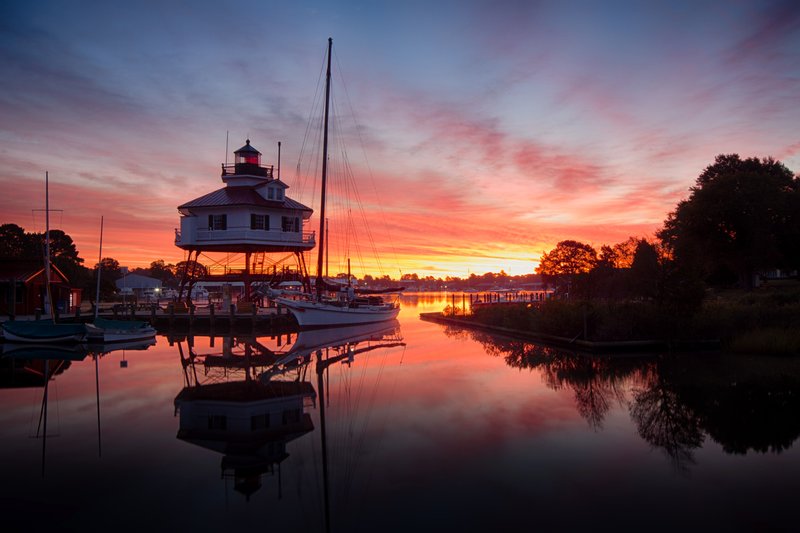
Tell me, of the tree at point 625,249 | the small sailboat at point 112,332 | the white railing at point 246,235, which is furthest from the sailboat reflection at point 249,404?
the tree at point 625,249

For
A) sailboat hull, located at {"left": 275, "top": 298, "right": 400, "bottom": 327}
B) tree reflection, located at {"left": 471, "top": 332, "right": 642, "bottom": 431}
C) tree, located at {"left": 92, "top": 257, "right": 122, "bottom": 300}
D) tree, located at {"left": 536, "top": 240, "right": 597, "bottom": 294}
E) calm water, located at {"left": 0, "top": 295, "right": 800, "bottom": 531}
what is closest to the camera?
calm water, located at {"left": 0, "top": 295, "right": 800, "bottom": 531}

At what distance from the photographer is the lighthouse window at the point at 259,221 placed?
4381cm

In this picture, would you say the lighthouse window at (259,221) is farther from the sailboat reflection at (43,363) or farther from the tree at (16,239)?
the tree at (16,239)

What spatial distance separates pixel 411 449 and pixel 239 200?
36.4m

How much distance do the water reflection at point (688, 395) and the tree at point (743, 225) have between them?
105ft

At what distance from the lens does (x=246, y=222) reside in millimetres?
43281

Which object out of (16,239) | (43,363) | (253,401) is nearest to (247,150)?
(43,363)

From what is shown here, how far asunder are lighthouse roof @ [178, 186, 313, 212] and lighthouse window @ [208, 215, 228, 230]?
3.73ft

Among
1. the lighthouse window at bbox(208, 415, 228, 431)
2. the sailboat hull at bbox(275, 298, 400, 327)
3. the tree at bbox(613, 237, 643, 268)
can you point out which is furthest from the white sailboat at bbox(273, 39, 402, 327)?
the tree at bbox(613, 237, 643, 268)

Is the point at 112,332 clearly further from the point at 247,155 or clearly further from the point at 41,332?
the point at 247,155

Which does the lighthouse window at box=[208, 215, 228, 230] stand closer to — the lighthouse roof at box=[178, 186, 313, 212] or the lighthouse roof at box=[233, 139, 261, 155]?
the lighthouse roof at box=[178, 186, 313, 212]

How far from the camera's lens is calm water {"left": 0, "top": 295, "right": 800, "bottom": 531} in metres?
7.85

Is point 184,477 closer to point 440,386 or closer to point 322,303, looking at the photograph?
point 440,386

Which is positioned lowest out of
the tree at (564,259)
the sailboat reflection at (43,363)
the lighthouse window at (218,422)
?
the lighthouse window at (218,422)
